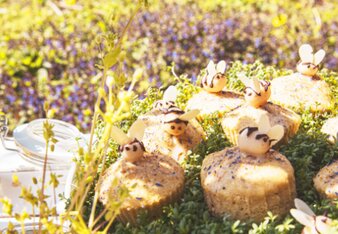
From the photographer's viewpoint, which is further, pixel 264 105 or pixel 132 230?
pixel 264 105

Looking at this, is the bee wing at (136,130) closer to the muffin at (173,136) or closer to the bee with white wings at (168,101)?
the muffin at (173,136)

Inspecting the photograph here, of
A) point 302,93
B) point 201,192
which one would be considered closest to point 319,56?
point 302,93

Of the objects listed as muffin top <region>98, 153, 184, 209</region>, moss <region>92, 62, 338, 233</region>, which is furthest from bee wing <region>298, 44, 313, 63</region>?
muffin top <region>98, 153, 184, 209</region>

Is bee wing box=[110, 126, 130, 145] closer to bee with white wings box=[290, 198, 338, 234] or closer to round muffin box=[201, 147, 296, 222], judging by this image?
round muffin box=[201, 147, 296, 222]

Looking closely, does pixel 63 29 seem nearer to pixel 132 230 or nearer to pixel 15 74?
pixel 15 74

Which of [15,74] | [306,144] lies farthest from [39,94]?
[306,144]

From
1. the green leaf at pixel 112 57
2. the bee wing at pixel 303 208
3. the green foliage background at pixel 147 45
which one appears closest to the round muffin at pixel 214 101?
the bee wing at pixel 303 208

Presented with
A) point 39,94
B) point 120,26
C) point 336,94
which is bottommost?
point 39,94
